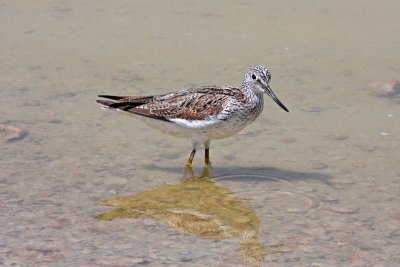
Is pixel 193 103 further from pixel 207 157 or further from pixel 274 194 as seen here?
pixel 274 194

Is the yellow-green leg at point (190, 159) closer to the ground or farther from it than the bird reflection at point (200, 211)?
farther from it

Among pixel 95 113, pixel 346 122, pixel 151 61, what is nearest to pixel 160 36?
pixel 151 61

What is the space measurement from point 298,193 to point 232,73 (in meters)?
3.74

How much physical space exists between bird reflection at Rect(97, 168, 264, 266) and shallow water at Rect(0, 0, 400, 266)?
25 millimetres

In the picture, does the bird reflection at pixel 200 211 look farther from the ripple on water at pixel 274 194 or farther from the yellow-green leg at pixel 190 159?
the yellow-green leg at pixel 190 159

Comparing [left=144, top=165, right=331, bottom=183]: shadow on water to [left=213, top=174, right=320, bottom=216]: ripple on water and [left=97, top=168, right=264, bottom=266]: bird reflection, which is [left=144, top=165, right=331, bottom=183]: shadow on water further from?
[left=97, top=168, right=264, bottom=266]: bird reflection

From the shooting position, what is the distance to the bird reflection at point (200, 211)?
8.17 metres

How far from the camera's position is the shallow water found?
7.96 m

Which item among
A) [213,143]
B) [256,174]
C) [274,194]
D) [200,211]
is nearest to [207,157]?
[256,174]

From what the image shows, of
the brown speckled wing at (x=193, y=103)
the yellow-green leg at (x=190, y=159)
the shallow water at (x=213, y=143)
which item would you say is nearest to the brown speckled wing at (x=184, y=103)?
the brown speckled wing at (x=193, y=103)

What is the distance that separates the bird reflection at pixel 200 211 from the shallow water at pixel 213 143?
0.08 ft

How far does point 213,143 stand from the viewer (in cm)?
1069

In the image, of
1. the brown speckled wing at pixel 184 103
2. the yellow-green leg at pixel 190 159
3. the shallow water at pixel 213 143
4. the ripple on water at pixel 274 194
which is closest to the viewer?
the shallow water at pixel 213 143

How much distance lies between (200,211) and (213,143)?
79.5 inches
